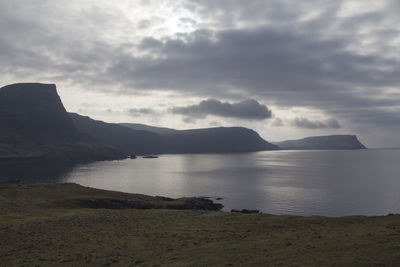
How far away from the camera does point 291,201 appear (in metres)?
112

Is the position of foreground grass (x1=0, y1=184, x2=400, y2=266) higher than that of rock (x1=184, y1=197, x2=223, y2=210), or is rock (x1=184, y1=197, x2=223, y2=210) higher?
foreground grass (x1=0, y1=184, x2=400, y2=266)

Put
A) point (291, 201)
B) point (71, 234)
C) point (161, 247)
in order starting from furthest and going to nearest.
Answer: point (291, 201) → point (71, 234) → point (161, 247)

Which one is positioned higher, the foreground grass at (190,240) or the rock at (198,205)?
the foreground grass at (190,240)

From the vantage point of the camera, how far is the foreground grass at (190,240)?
2581cm

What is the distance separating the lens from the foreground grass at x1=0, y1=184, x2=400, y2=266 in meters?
25.8

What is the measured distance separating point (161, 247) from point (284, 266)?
14460mm

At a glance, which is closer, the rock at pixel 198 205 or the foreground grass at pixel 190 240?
the foreground grass at pixel 190 240

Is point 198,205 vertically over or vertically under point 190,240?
under

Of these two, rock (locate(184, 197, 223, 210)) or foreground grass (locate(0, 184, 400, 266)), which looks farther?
rock (locate(184, 197, 223, 210))

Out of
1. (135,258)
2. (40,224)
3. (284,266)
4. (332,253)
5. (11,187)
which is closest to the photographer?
(284,266)

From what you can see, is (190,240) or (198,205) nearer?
(190,240)

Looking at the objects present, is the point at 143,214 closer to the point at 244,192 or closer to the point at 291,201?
the point at 291,201

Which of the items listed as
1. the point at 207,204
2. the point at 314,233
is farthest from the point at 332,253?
the point at 207,204

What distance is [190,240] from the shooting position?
35.5 meters
